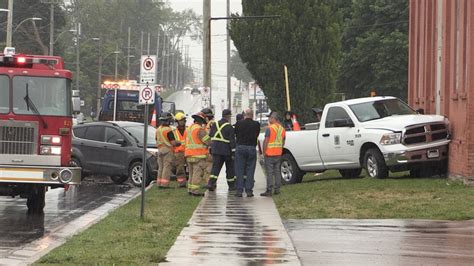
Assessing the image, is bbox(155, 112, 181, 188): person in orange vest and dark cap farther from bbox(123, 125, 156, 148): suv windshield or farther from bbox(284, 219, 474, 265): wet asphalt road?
bbox(284, 219, 474, 265): wet asphalt road

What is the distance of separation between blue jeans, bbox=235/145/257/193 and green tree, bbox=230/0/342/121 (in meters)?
16.7

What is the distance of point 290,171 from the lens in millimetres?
22688

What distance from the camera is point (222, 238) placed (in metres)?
12.0

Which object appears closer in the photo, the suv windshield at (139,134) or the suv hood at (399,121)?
the suv hood at (399,121)

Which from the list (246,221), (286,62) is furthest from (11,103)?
(286,62)

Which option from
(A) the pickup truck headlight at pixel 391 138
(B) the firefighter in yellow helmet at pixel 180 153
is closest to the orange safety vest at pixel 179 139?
(B) the firefighter in yellow helmet at pixel 180 153

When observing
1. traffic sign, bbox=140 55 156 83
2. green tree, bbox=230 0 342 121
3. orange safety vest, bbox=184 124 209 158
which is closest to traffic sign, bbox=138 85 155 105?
traffic sign, bbox=140 55 156 83

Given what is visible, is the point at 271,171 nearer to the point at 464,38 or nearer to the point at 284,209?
the point at 284,209

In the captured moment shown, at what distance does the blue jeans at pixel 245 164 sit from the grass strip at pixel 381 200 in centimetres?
73

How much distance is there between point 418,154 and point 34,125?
8191 millimetres

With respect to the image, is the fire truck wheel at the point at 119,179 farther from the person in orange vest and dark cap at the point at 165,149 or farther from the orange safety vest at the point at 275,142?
the orange safety vest at the point at 275,142

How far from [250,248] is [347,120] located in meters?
10.0

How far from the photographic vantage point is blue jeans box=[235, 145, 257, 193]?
18.7 metres

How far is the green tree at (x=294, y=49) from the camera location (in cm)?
3550
